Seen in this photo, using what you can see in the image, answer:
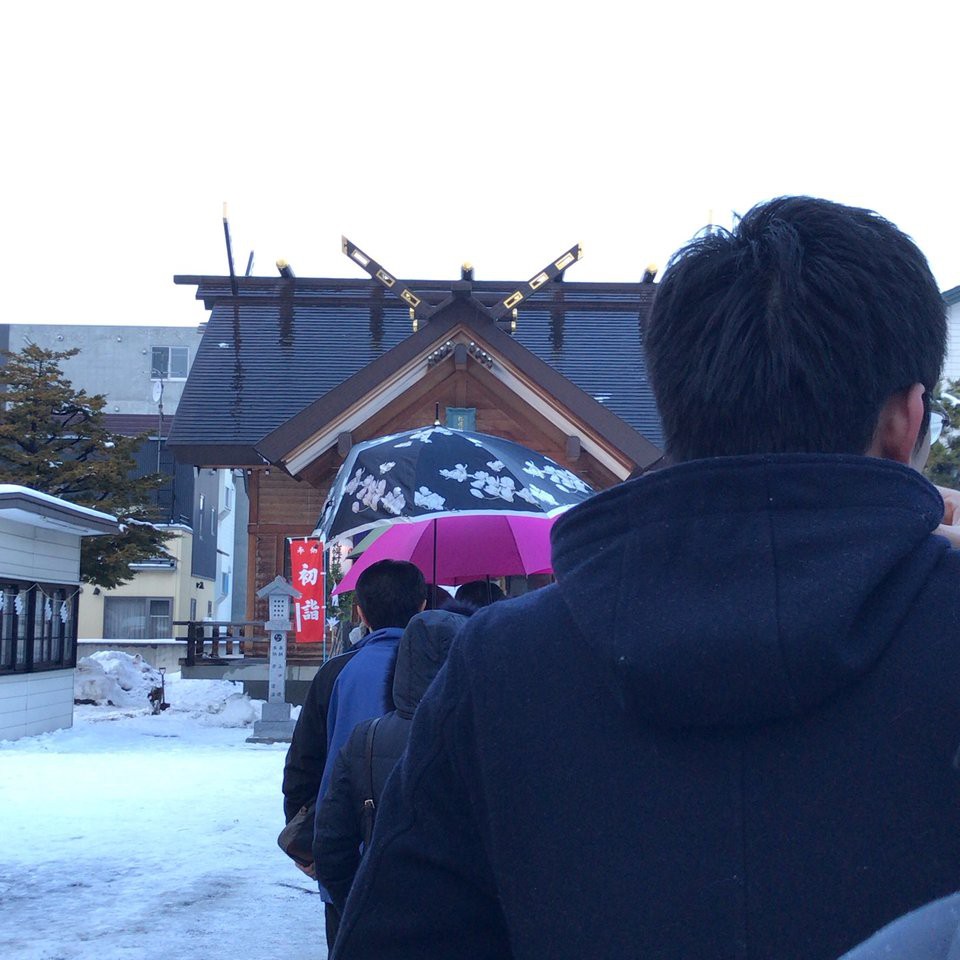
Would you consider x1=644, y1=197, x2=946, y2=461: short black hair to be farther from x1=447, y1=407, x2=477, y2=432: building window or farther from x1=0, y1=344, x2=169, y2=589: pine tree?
x1=0, y1=344, x2=169, y2=589: pine tree

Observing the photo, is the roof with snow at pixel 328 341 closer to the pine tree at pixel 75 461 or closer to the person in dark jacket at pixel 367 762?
the pine tree at pixel 75 461

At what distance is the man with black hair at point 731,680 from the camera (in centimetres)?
101

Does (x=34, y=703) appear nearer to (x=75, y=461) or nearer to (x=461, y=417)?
(x=461, y=417)

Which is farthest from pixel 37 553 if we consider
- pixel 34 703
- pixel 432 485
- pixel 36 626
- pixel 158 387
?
pixel 158 387

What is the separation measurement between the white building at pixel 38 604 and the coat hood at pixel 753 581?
42.8ft

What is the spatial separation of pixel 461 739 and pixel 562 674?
0.44 ft

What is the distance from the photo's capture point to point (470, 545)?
6.77m

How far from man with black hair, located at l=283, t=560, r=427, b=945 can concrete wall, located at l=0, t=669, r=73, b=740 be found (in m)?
11.6

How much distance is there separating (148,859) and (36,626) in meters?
8.62

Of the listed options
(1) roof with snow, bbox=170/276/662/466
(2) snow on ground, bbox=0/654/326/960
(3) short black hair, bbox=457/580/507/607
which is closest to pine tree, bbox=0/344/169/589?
(1) roof with snow, bbox=170/276/662/466

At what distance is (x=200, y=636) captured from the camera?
20.1 metres

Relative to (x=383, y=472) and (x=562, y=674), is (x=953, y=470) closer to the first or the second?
(x=383, y=472)

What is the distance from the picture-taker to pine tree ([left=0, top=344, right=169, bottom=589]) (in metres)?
22.3

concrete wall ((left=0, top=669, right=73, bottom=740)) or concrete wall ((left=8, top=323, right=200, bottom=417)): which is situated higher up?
concrete wall ((left=8, top=323, right=200, bottom=417))
